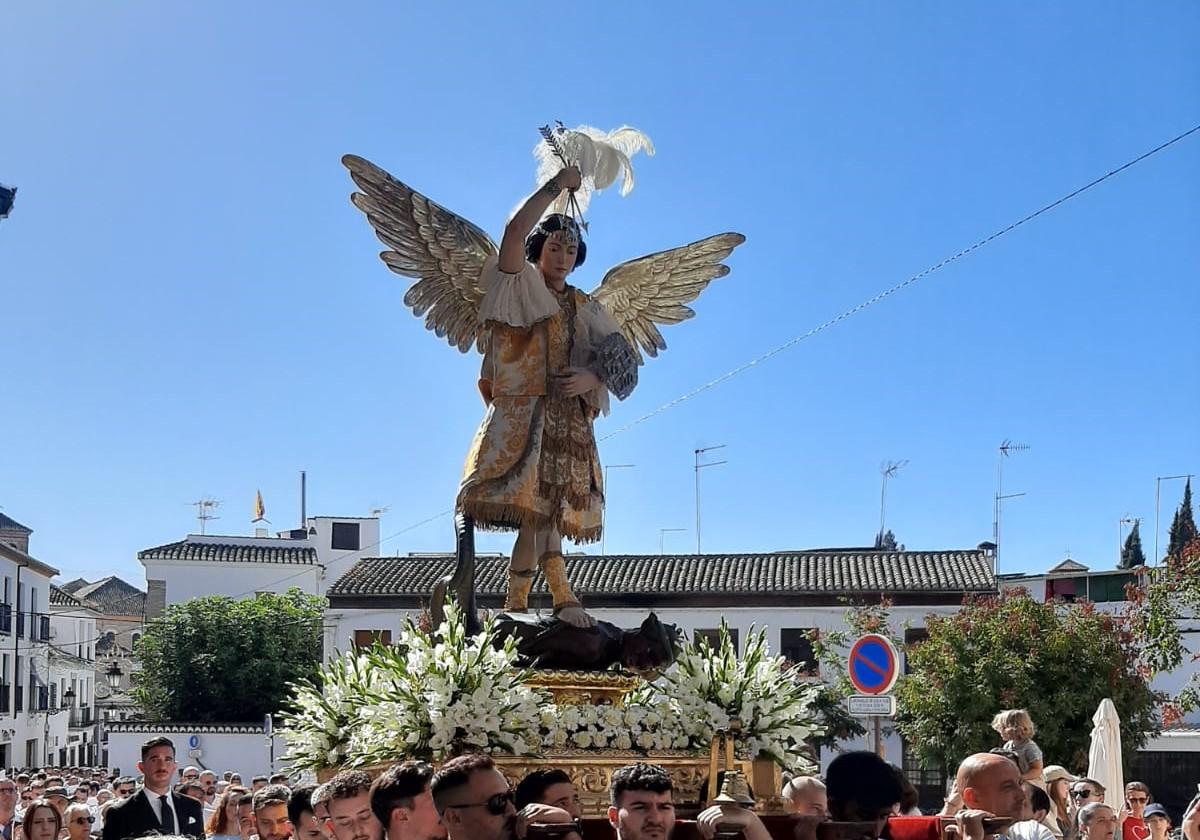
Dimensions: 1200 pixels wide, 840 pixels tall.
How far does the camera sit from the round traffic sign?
10.3 meters

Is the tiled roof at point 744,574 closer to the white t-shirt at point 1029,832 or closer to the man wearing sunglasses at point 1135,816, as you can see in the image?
the man wearing sunglasses at point 1135,816

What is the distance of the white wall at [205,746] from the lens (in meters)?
37.5

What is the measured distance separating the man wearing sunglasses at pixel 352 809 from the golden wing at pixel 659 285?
3.80m

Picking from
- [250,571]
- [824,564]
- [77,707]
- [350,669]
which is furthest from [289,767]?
[77,707]

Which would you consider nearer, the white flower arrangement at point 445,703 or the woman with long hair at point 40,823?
the white flower arrangement at point 445,703

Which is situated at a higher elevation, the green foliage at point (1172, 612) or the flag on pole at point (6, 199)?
the flag on pole at point (6, 199)

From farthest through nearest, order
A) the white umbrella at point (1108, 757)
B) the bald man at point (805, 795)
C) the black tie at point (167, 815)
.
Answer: the white umbrella at point (1108, 757) < the black tie at point (167, 815) < the bald man at point (805, 795)

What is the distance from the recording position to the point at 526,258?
285 inches

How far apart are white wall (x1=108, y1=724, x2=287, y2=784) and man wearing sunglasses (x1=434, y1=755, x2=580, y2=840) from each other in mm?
34944

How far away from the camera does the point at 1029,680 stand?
79.3 feet

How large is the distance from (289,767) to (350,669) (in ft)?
1.86

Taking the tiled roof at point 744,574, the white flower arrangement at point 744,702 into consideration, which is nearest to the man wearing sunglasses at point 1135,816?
the white flower arrangement at point 744,702

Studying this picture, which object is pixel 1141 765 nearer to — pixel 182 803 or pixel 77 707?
pixel 182 803

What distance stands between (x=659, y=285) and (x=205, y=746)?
33040 millimetres
